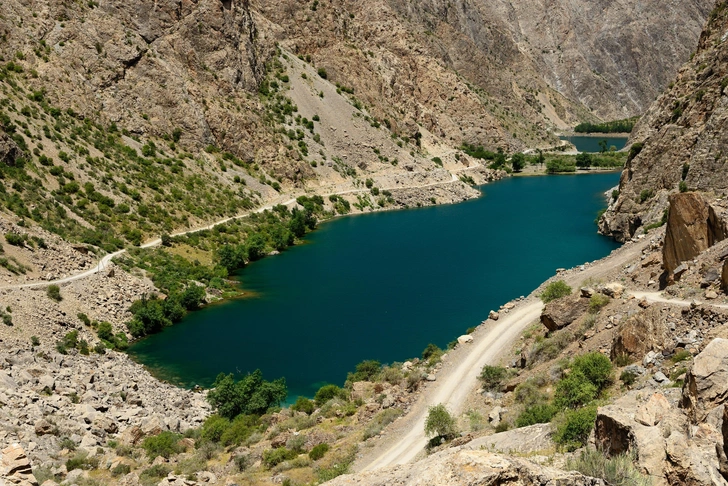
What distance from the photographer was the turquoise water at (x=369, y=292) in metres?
40.8

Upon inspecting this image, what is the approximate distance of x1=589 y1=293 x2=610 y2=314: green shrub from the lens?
28.8 m

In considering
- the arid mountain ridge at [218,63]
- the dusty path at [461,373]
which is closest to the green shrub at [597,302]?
the dusty path at [461,373]

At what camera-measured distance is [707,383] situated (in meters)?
11.5

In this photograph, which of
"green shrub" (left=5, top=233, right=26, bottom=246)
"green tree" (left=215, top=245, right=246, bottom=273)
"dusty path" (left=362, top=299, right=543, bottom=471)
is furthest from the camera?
"green tree" (left=215, top=245, right=246, bottom=273)

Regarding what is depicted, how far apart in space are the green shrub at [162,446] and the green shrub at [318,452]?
262 inches

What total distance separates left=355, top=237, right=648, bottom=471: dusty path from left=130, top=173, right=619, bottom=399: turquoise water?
21.7ft

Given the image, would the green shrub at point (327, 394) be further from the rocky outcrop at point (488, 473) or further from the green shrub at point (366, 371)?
the rocky outcrop at point (488, 473)

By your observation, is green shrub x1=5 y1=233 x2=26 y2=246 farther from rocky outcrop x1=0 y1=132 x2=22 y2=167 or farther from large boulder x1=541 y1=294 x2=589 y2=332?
large boulder x1=541 y1=294 x2=589 y2=332

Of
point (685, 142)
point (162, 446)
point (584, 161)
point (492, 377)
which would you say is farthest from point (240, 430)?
point (584, 161)

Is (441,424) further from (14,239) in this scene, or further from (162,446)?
(14,239)

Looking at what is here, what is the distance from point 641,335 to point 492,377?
7317 mm

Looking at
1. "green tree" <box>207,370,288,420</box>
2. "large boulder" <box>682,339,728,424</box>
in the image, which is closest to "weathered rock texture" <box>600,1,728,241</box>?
"green tree" <box>207,370,288,420</box>

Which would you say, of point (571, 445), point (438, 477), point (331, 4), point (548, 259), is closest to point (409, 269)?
point (548, 259)

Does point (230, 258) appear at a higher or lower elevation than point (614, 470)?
higher
